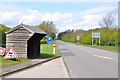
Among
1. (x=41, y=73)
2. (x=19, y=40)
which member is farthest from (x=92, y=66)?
→ (x=19, y=40)

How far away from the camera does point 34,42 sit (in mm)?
16875

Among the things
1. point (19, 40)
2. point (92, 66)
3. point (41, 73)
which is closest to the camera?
point (41, 73)

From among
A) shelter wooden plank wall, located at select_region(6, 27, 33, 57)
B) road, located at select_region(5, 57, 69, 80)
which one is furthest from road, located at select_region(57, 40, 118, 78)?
shelter wooden plank wall, located at select_region(6, 27, 33, 57)

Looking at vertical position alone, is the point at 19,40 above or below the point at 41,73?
above

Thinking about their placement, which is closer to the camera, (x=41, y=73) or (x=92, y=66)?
(x=41, y=73)

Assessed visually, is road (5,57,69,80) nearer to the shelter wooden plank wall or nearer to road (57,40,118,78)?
road (57,40,118,78)

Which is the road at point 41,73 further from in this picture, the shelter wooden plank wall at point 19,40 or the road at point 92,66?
the shelter wooden plank wall at point 19,40

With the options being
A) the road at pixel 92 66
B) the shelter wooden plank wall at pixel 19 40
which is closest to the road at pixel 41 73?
the road at pixel 92 66

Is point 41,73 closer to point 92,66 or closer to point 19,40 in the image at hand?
point 92,66

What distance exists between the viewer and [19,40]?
14.9m

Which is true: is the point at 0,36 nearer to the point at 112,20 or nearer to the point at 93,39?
the point at 93,39

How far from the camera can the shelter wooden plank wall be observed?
1483 centimetres

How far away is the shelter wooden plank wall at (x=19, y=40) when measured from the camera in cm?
1483

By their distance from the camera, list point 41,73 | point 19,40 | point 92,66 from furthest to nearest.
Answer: point 19,40
point 92,66
point 41,73
